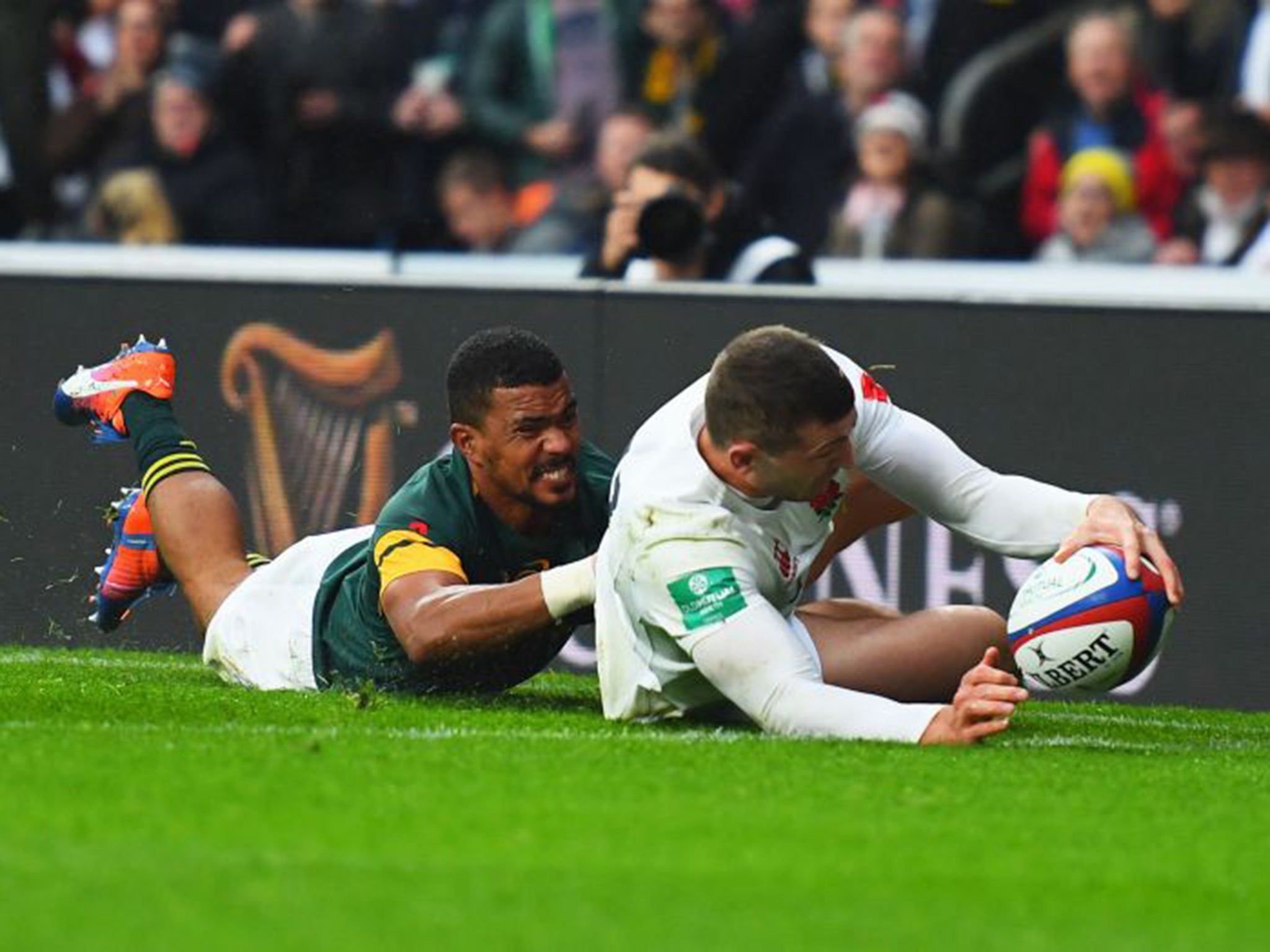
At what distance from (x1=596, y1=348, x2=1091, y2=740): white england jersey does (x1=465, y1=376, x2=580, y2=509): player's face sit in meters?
0.42

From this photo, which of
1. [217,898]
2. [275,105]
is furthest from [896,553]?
[275,105]

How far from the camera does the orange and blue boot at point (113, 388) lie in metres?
8.72

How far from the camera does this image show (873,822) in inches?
210

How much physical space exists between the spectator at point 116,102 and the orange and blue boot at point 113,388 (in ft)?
20.1

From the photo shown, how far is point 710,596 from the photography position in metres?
6.50

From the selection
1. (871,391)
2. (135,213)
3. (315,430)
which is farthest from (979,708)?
(135,213)

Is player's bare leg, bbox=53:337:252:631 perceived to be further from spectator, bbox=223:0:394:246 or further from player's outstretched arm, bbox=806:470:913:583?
spectator, bbox=223:0:394:246

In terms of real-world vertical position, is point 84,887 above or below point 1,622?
above

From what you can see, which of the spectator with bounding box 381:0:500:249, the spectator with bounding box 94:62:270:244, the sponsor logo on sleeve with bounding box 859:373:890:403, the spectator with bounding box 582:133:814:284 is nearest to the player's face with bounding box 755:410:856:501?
the sponsor logo on sleeve with bounding box 859:373:890:403

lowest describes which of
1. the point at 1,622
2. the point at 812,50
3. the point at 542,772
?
the point at 1,622

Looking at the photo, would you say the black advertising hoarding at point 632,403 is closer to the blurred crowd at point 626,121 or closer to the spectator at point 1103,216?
the blurred crowd at point 626,121

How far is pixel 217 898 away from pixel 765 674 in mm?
2339

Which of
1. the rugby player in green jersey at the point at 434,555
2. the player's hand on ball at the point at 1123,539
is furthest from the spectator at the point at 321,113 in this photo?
the player's hand on ball at the point at 1123,539

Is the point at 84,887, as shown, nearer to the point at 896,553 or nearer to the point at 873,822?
the point at 873,822
